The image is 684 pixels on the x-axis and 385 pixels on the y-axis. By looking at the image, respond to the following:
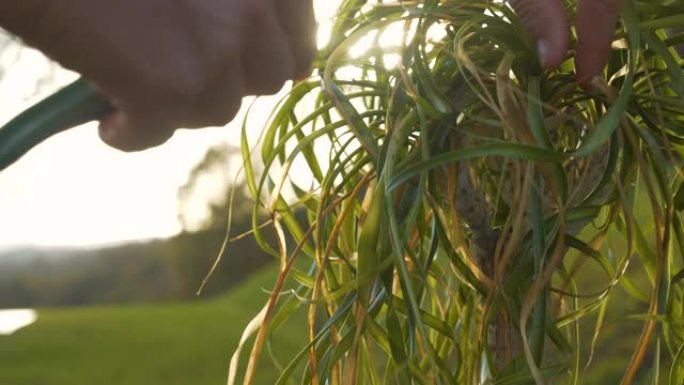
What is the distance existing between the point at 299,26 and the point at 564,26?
0.16 meters

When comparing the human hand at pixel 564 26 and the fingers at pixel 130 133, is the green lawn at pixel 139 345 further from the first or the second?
the fingers at pixel 130 133

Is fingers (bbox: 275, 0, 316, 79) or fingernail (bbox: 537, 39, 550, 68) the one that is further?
fingernail (bbox: 537, 39, 550, 68)

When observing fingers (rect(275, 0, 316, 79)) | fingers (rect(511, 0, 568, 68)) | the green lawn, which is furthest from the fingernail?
the green lawn

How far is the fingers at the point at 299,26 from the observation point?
349 millimetres

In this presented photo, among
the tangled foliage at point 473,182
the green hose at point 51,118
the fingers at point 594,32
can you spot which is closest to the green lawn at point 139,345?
the tangled foliage at point 473,182

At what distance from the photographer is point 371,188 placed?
22.9 inches

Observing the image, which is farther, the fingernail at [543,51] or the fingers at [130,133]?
the fingernail at [543,51]

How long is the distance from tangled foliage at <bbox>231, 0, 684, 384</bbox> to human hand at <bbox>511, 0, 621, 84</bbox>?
2 cm

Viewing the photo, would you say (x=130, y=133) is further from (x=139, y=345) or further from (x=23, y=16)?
(x=139, y=345)

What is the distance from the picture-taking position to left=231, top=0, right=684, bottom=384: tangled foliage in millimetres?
500

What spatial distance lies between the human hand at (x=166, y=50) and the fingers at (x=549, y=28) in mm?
154

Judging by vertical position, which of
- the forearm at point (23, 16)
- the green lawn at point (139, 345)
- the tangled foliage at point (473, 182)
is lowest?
the tangled foliage at point (473, 182)

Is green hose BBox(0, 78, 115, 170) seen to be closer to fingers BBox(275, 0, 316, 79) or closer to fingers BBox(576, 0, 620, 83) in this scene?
fingers BBox(275, 0, 316, 79)

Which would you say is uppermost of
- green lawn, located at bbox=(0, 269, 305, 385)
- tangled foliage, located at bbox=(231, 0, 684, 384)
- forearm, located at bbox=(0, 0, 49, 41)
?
green lawn, located at bbox=(0, 269, 305, 385)
